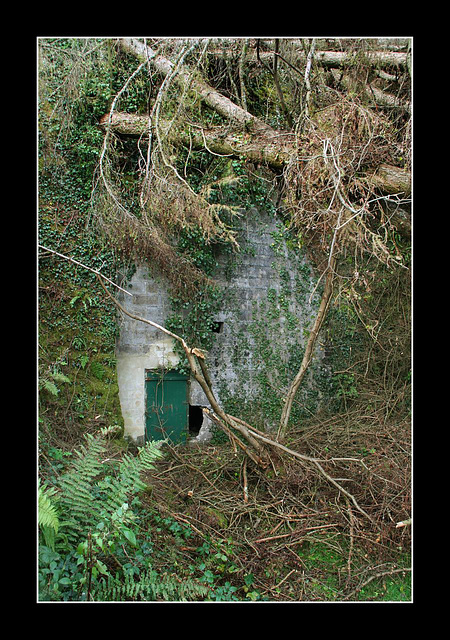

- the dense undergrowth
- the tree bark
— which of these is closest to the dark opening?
the dense undergrowth

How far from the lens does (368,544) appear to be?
456 centimetres

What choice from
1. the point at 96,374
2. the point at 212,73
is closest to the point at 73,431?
the point at 96,374

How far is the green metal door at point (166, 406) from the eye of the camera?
24.4ft

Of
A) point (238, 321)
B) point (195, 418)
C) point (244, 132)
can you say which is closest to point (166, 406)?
point (195, 418)

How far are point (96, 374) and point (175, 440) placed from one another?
194cm

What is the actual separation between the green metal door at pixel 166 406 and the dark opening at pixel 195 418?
0.76 ft

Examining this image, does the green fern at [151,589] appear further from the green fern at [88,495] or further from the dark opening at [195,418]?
the dark opening at [195,418]

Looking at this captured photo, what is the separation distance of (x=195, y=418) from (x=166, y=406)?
70 cm

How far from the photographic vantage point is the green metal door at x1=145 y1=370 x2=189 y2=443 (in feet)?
24.4

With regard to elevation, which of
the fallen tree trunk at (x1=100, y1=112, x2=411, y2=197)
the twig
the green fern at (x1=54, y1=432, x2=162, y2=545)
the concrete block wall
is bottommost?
the twig

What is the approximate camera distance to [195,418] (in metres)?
7.95

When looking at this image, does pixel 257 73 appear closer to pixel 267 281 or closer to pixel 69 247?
pixel 267 281

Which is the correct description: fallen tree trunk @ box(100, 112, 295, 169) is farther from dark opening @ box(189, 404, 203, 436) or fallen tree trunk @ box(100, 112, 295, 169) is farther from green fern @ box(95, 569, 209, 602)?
green fern @ box(95, 569, 209, 602)

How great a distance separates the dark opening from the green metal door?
231mm
